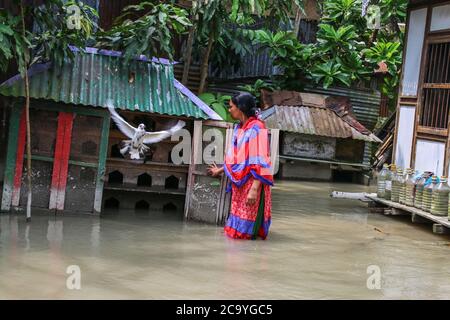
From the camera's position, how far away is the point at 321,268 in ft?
23.5

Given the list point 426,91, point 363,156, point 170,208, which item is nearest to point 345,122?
point 363,156

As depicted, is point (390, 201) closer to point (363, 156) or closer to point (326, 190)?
point (326, 190)

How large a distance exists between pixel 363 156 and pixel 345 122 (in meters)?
1.17

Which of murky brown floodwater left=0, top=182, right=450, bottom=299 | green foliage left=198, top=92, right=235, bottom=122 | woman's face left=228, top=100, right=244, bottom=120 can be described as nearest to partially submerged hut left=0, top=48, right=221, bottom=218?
murky brown floodwater left=0, top=182, right=450, bottom=299

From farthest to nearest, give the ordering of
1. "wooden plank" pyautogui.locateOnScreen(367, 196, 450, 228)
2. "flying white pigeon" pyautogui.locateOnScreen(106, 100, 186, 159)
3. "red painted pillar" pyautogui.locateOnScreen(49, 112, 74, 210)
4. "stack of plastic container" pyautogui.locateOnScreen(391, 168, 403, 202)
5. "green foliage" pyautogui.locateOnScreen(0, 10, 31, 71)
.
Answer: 1. "stack of plastic container" pyautogui.locateOnScreen(391, 168, 403, 202)
2. "wooden plank" pyautogui.locateOnScreen(367, 196, 450, 228)
3. "flying white pigeon" pyautogui.locateOnScreen(106, 100, 186, 159)
4. "red painted pillar" pyautogui.locateOnScreen(49, 112, 74, 210)
5. "green foliage" pyautogui.locateOnScreen(0, 10, 31, 71)

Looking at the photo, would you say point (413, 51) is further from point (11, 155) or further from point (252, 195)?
point (11, 155)

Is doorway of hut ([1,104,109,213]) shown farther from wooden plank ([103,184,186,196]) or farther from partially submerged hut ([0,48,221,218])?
wooden plank ([103,184,186,196])

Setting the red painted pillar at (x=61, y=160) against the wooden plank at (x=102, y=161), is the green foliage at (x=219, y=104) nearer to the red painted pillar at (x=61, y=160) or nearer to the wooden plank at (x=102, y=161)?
the wooden plank at (x=102, y=161)

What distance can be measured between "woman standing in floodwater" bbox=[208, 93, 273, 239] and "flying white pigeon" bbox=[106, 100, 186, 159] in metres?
1.31

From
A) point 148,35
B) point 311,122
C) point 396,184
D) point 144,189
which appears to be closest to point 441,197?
point 396,184

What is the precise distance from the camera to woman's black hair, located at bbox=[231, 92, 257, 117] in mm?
8219

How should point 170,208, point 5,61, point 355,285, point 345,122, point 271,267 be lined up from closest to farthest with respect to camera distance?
point 355,285, point 271,267, point 5,61, point 170,208, point 345,122
